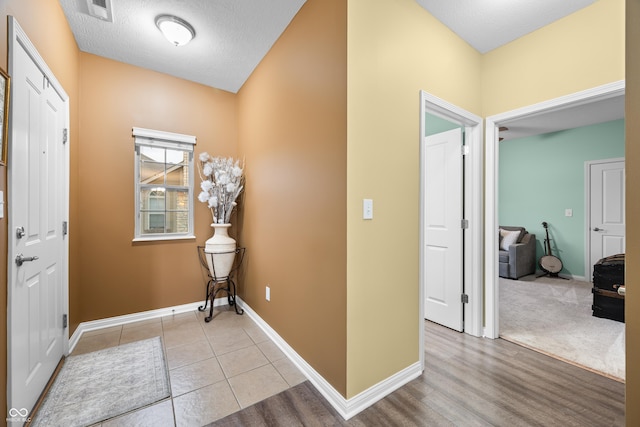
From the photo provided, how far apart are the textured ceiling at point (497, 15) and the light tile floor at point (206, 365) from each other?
295 cm

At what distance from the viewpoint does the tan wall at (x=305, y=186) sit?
1.65 metres

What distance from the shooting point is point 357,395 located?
160 cm

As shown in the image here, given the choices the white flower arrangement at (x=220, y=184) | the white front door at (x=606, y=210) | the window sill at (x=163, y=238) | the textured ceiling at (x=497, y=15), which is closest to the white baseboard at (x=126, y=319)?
the window sill at (x=163, y=238)

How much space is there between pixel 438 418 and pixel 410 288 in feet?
2.46

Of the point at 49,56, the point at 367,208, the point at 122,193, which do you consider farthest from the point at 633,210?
the point at 122,193

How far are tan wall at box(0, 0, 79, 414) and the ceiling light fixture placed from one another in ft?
2.21

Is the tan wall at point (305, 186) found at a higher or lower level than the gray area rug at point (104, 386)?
higher

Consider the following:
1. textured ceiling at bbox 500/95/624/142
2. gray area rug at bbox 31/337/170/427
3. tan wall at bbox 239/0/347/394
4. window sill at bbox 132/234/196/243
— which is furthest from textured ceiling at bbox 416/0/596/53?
gray area rug at bbox 31/337/170/427

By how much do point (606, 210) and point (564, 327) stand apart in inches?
122

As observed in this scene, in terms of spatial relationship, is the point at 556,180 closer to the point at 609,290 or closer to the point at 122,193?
the point at 609,290

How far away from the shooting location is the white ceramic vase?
2959 millimetres

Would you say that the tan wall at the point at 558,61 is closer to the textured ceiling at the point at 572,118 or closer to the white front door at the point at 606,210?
the textured ceiling at the point at 572,118

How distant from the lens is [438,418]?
1.52 metres

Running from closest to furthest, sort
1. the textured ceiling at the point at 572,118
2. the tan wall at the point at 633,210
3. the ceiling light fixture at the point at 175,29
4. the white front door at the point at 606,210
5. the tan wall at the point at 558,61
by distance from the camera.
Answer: the tan wall at the point at 633,210
the tan wall at the point at 558,61
the ceiling light fixture at the point at 175,29
the textured ceiling at the point at 572,118
the white front door at the point at 606,210
